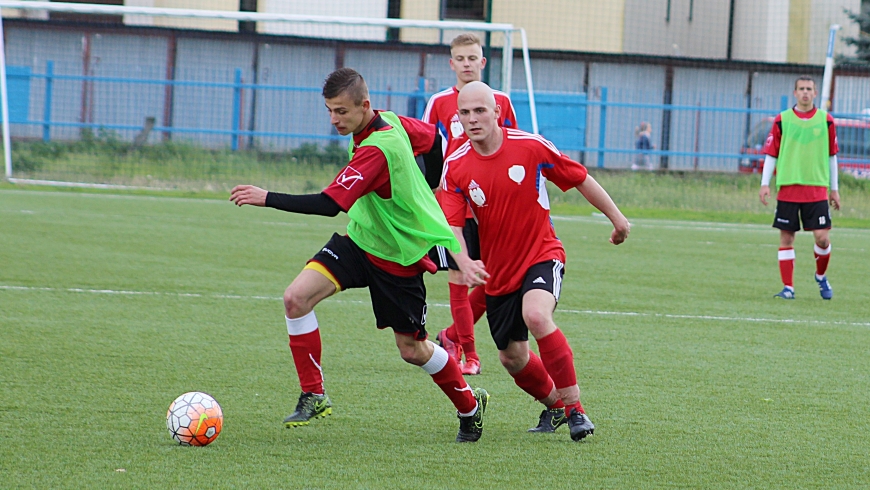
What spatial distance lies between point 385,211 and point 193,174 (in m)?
15.2

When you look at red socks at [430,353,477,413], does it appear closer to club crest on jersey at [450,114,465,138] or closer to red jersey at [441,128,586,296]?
red jersey at [441,128,586,296]

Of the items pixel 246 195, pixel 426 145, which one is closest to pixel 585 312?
pixel 426 145

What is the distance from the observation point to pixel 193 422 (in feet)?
14.3

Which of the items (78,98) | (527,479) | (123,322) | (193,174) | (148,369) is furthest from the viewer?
(78,98)

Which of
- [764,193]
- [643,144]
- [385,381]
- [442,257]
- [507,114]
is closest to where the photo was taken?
[385,381]

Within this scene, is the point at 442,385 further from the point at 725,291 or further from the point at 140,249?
the point at 140,249

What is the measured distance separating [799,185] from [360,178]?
6.40 meters

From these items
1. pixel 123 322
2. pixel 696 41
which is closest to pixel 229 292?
pixel 123 322

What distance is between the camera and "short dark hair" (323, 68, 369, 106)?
455 cm

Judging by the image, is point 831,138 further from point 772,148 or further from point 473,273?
point 473,273

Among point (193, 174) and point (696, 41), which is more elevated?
point (696, 41)

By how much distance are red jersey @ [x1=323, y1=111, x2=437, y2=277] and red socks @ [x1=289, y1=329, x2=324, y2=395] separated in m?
0.47

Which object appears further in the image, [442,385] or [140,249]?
[140,249]

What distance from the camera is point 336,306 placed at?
842 centimetres
